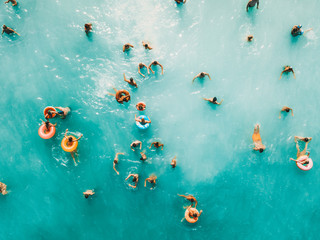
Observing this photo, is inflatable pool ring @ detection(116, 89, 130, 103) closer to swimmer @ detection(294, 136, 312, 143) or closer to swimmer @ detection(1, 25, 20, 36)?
swimmer @ detection(1, 25, 20, 36)

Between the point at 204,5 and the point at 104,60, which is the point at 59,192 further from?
the point at 204,5

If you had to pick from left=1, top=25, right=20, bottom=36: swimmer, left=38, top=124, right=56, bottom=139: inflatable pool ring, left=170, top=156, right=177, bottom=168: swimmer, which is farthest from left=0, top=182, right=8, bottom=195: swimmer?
left=170, top=156, right=177, bottom=168: swimmer

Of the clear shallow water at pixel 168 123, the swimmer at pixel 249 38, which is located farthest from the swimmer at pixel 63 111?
the swimmer at pixel 249 38

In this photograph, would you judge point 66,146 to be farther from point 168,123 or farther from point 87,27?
point 87,27

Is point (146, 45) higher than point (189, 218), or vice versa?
point (146, 45)

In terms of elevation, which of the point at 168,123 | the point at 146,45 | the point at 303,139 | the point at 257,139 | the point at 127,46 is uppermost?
the point at 146,45

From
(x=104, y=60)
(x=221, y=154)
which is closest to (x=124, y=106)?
(x=104, y=60)

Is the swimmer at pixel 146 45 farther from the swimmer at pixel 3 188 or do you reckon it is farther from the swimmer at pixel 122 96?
the swimmer at pixel 3 188

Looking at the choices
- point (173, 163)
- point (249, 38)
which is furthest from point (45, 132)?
point (249, 38)
